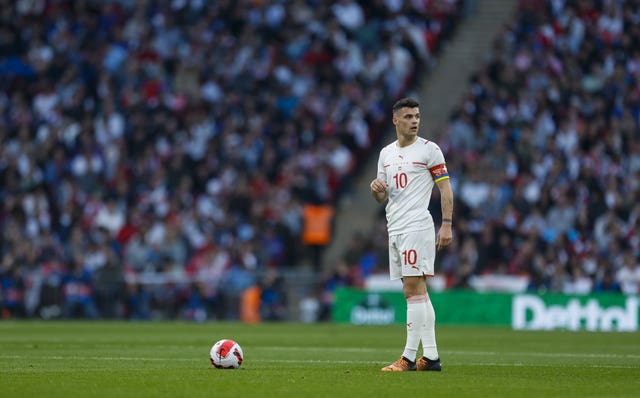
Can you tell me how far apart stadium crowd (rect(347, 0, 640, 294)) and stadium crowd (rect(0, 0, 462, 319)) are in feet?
7.75

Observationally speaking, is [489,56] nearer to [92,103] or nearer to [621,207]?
[621,207]

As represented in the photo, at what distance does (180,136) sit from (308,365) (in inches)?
819

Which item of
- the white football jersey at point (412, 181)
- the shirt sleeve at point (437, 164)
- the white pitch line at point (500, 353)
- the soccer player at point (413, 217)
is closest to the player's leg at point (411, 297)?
the soccer player at point (413, 217)

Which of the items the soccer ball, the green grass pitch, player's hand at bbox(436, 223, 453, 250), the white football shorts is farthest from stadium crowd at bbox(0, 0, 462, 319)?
player's hand at bbox(436, 223, 453, 250)

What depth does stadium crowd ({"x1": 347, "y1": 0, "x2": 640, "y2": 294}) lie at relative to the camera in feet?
94.8

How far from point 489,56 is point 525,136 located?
3.74 metres

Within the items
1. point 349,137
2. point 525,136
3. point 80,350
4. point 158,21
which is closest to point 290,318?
point 349,137

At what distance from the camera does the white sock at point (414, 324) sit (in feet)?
41.6

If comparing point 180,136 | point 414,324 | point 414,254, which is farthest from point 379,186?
point 180,136

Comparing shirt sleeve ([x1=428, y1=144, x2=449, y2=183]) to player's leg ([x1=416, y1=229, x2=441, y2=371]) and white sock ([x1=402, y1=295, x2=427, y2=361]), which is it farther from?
white sock ([x1=402, y1=295, x2=427, y2=361])

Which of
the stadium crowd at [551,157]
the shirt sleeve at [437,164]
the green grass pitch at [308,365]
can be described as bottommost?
the green grass pitch at [308,365]

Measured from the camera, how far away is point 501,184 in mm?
30594

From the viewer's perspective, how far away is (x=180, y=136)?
34.2 metres

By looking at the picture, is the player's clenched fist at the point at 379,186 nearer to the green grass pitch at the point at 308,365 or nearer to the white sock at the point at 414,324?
the white sock at the point at 414,324
